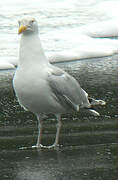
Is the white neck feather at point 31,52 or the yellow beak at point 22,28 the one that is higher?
the yellow beak at point 22,28

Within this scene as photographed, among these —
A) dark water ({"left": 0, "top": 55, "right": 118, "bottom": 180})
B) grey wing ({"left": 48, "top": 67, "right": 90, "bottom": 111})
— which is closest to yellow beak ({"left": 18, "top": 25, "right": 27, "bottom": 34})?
grey wing ({"left": 48, "top": 67, "right": 90, "bottom": 111})

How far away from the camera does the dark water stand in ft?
16.0

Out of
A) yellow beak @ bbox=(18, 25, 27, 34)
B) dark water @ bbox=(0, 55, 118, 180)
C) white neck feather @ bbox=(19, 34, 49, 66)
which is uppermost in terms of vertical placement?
yellow beak @ bbox=(18, 25, 27, 34)

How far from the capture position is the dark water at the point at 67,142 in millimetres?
4875

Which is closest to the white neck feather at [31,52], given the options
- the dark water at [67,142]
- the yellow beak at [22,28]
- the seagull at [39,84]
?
the seagull at [39,84]

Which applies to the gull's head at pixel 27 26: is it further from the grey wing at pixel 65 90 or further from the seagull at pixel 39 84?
the grey wing at pixel 65 90

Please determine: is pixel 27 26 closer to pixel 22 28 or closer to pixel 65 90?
pixel 22 28

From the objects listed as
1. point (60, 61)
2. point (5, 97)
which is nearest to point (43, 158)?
point (5, 97)

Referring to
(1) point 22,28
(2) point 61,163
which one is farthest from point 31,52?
(2) point 61,163

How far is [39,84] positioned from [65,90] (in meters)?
0.39

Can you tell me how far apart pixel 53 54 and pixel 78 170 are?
20.0 feet

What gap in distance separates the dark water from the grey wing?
313mm

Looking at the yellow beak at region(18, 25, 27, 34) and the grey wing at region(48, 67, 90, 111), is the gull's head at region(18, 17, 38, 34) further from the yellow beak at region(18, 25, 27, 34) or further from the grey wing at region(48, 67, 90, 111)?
the grey wing at region(48, 67, 90, 111)

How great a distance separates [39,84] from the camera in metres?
5.78
